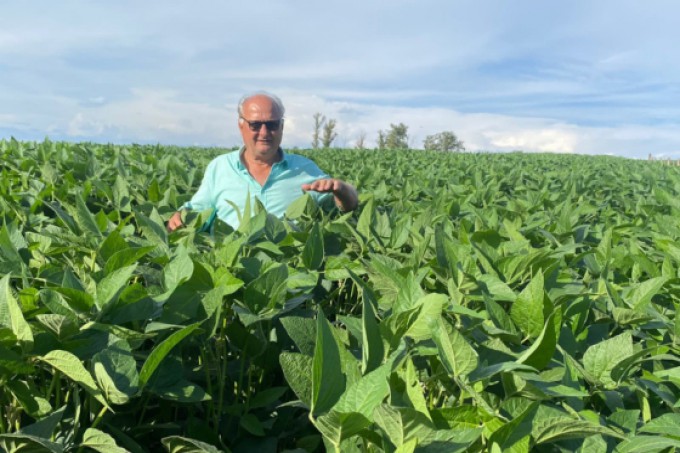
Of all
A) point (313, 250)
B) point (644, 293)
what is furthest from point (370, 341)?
point (644, 293)

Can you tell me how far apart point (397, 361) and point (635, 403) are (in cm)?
77

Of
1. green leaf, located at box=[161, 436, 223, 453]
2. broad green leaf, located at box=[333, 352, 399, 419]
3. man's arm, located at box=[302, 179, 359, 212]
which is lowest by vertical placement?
green leaf, located at box=[161, 436, 223, 453]

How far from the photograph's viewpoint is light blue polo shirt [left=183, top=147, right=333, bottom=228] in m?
4.40

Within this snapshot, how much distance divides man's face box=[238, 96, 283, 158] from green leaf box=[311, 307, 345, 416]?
3.64 meters

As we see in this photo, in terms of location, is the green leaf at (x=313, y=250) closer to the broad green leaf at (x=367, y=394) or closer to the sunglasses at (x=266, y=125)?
the broad green leaf at (x=367, y=394)

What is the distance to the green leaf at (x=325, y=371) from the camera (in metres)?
0.91

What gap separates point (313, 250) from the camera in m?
1.89

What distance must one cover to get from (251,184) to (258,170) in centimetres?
18

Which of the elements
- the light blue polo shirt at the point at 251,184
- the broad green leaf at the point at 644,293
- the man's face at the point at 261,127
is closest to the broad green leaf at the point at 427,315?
the broad green leaf at the point at 644,293

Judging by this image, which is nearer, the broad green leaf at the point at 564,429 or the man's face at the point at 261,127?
the broad green leaf at the point at 564,429

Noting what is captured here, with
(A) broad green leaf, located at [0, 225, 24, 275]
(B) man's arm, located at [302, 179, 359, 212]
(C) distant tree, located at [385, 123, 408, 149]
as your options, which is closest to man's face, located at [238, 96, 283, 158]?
(B) man's arm, located at [302, 179, 359, 212]

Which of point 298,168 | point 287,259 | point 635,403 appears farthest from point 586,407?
point 298,168

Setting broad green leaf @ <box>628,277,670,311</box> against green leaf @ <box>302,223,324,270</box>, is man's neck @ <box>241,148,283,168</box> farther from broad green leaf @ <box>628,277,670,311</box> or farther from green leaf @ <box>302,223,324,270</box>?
broad green leaf @ <box>628,277,670,311</box>

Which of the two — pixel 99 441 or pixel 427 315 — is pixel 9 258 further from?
pixel 427 315
